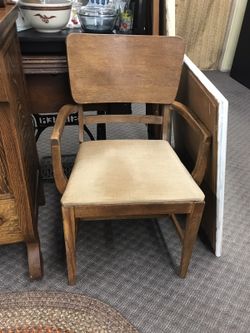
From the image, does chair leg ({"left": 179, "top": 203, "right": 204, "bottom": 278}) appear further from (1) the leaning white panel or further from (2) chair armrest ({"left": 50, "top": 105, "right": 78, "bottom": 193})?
(2) chair armrest ({"left": 50, "top": 105, "right": 78, "bottom": 193})

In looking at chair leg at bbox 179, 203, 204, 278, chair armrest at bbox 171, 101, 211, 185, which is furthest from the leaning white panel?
chair leg at bbox 179, 203, 204, 278

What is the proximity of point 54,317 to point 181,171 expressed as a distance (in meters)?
0.65

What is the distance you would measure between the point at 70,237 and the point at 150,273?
15.2 inches

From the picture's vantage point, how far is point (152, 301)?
111 centimetres

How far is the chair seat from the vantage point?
37.7 inches

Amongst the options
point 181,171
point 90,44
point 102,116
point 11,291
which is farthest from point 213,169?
point 11,291

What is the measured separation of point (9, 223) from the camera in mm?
1047

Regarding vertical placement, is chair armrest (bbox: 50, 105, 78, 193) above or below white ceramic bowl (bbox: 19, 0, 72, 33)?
below

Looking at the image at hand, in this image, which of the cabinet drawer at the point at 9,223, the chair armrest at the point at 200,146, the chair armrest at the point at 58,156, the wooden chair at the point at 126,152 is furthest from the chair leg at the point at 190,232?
the cabinet drawer at the point at 9,223

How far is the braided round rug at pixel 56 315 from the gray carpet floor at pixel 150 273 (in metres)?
0.03

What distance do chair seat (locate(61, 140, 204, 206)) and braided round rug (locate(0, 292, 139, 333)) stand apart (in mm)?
393

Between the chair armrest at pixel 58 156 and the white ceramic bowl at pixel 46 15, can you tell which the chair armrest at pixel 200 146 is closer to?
the chair armrest at pixel 58 156

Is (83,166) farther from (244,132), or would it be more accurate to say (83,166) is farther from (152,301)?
(244,132)

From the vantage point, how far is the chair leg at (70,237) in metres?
0.97
